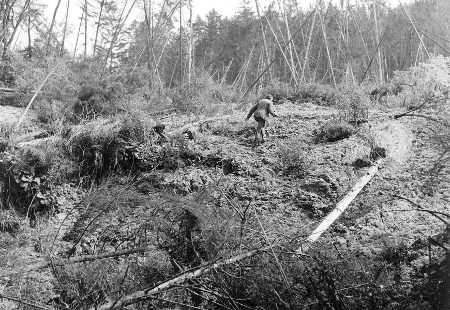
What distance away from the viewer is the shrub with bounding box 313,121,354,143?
780 centimetres

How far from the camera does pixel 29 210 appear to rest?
6.91 meters

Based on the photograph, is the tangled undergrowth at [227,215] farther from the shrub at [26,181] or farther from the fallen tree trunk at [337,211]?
the fallen tree trunk at [337,211]

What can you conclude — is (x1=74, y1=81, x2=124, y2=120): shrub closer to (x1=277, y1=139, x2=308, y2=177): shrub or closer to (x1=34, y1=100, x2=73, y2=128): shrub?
(x1=34, y1=100, x2=73, y2=128): shrub

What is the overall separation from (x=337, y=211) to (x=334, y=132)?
286 cm

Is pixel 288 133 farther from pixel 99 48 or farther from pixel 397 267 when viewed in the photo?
pixel 99 48

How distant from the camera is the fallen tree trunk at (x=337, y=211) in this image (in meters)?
4.22

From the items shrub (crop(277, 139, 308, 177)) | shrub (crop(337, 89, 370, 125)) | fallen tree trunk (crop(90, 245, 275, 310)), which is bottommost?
fallen tree trunk (crop(90, 245, 275, 310))

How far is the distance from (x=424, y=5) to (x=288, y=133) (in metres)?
11.0

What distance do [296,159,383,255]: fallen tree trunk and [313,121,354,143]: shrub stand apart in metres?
1.14

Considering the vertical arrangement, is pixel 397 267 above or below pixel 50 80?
below

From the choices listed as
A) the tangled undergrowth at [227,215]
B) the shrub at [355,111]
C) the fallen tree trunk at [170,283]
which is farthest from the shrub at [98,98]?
the fallen tree trunk at [170,283]

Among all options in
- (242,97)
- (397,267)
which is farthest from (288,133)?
(397,267)

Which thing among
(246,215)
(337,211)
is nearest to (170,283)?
(246,215)

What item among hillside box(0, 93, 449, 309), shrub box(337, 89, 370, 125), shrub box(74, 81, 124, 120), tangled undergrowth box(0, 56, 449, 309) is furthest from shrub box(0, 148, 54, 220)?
shrub box(337, 89, 370, 125)
